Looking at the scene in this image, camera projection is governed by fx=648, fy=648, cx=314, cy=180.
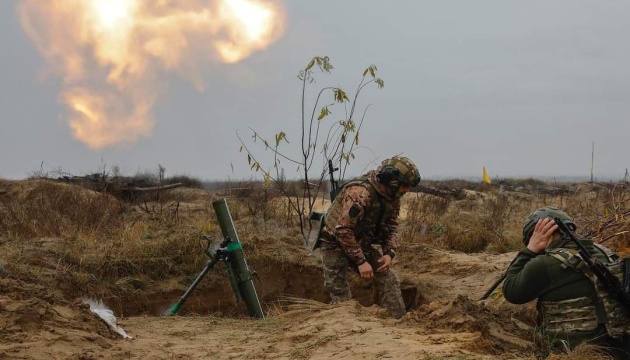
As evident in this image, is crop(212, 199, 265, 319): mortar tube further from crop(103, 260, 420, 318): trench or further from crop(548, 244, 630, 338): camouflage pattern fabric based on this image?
crop(548, 244, 630, 338): camouflage pattern fabric

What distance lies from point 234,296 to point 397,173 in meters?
3.51

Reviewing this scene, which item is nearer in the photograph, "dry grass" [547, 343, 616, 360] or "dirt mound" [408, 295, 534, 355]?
"dry grass" [547, 343, 616, 360]

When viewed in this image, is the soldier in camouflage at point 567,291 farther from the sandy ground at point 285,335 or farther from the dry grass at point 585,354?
the sandy ground at point 285,335

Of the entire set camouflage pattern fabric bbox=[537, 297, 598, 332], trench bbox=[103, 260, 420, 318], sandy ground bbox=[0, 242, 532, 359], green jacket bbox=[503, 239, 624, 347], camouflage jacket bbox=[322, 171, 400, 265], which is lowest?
trench bbox=[103, 260, 420, 318]

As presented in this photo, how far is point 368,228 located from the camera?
684 cm

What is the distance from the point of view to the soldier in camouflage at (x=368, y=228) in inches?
251

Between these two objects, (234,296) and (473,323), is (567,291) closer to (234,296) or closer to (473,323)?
(473,323)

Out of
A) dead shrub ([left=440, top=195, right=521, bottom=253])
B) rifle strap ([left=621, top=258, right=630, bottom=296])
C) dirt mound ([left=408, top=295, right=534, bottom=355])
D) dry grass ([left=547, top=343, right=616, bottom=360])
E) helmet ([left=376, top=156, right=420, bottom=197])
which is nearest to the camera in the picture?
dry grass ([left=547, top=343, right=616, bottom=360])

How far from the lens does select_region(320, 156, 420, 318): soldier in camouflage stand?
20.9ft

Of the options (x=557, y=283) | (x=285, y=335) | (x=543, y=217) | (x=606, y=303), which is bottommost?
(x=285, y=335)

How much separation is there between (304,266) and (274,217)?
282 centimetres

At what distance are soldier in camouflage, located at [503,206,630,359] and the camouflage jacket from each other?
6.73 ft

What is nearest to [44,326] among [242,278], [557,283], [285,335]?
[285,335]

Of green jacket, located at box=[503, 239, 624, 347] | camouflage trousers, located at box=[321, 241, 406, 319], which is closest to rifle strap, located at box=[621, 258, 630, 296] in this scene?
green jacket, located at box=[503, 239, 624, 347]
